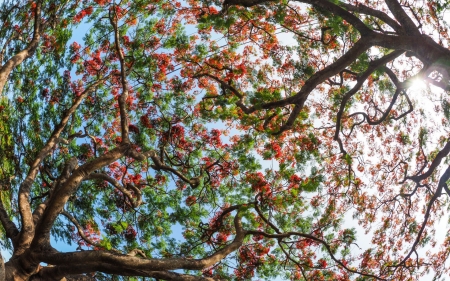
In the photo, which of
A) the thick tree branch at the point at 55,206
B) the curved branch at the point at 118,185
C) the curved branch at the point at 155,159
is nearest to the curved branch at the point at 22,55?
the curved branch at the point at 118,185

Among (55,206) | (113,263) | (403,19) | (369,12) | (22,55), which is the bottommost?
(113,263)

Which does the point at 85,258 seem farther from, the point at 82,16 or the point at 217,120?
the point at 82,16

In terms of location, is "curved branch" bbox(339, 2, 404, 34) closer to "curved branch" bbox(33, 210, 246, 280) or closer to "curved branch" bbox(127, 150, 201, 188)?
"curved branch" bbox(127, 150, 201, 188)

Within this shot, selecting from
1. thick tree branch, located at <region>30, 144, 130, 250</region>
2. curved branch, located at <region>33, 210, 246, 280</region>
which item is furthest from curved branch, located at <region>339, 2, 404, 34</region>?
thick tree branch, located at <region>30, 144, 130, 250</region>

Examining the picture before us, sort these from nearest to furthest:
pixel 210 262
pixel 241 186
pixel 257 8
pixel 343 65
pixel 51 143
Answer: pixel 210 262 → pixel 343 65 → pixel 51 143 → pixel 257 8 → pixel 241 186

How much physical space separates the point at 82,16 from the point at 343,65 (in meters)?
8.14

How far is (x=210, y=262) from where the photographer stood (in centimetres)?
569

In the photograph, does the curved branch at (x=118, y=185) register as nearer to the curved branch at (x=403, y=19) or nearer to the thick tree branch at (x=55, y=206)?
the thick tree branch at (x=55, y=206)

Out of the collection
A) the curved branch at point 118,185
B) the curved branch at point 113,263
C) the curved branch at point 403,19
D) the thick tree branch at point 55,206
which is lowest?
the curved branch at point 113,263

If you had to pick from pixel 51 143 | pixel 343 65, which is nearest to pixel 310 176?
pixel 343 65

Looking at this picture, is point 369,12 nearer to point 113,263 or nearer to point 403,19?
point 403,19

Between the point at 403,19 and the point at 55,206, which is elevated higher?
the point at 403,19

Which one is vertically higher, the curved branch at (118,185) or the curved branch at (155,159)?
the curved branch at (155,159)

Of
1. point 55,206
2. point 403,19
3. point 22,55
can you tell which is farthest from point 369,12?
point 22,55
